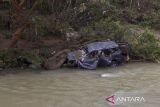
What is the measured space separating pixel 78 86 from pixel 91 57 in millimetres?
2379

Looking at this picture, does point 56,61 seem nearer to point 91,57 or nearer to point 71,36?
point 91,57

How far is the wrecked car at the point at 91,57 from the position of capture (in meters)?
12.6

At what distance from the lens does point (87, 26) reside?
1499 cm

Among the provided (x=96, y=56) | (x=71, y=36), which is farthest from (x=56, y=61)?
(x=71, y=36)

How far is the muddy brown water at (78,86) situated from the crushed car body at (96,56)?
28 centimetres

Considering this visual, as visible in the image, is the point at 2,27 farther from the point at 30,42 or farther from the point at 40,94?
the point at 40,94

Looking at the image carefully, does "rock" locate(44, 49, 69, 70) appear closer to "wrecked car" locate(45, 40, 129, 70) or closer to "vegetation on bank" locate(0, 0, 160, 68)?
"wrecked car" locate(45, 40, 129, 70)

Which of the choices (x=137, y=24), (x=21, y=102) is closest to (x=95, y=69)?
(x=21, y=102)

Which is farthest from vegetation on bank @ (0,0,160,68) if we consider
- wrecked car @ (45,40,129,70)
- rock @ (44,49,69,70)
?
wrecked car @ (45,40,129,70)

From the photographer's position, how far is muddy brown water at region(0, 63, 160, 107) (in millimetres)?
8992

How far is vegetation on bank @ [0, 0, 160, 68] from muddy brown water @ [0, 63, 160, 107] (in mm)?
846

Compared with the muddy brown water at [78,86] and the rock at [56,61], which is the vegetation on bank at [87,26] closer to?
the rock at [56,61]

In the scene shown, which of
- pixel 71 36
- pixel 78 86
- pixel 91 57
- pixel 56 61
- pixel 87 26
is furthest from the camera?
pixel 87 26

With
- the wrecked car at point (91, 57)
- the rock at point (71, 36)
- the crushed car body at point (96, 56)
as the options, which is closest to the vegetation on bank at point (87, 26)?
the rock at point (71, 36)
